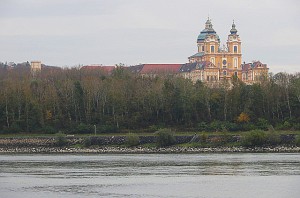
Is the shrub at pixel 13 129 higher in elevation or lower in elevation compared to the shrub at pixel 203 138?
higher

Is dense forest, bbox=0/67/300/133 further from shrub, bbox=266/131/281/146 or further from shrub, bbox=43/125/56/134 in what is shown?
Answer: shrub, bbox=266/131/281/146

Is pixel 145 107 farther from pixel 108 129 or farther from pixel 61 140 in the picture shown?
pixel 61 140

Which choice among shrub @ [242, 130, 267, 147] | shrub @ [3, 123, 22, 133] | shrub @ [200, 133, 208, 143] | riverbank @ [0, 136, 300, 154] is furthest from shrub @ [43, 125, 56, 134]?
shrub @ [242, 130, 267, 147]

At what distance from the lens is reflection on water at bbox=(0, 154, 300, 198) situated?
167 ft

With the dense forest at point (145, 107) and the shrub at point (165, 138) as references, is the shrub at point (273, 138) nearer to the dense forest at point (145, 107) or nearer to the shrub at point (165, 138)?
the shrub at point (165, 138)

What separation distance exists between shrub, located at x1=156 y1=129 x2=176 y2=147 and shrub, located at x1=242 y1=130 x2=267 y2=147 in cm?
902

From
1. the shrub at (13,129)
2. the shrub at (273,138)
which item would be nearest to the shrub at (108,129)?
the shrub at (13,129)

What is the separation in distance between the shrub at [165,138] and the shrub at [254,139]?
355 inches

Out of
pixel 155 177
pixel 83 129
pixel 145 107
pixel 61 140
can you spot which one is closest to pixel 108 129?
pixel 83 129

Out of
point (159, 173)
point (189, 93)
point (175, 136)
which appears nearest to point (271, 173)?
point (159, 173)

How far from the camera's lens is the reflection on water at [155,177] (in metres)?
50.8

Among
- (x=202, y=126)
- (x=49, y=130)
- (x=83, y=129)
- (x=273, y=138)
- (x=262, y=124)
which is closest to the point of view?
(x=273, y=138)

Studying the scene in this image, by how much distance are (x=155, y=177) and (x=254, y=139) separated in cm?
3655

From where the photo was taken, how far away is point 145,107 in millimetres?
121000
